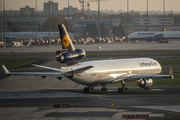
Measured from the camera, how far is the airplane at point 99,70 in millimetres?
34156

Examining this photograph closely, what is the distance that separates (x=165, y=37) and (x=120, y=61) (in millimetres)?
149007

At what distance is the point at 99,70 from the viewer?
37562mm

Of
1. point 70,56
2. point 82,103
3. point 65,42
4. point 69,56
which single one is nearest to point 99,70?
point 70,56

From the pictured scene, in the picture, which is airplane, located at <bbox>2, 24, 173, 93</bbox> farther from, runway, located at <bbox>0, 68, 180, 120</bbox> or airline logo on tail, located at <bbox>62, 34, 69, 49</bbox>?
runway, located at <bbox>0, 68, 180, 120</bbox>

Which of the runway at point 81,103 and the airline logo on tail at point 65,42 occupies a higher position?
the airline logo on tail at point 65,42

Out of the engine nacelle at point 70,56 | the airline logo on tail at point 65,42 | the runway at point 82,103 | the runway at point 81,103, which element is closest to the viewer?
the runway at point 82,103

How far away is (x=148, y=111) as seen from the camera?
27828mm

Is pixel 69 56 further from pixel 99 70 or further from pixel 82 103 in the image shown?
pixel 99 70

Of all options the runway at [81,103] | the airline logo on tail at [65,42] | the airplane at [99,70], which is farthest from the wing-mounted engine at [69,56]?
the runway at [81,103]

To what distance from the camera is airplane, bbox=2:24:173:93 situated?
34.2m

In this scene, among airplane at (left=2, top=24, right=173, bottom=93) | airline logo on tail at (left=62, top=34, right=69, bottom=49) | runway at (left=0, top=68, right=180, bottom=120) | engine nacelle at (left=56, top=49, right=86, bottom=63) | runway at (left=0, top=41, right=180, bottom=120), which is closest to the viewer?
runway at (left=0, top=41, right=180, bottom=120)

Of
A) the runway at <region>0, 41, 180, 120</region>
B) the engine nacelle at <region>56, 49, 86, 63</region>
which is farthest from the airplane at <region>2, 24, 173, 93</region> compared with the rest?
the runway at <region>0, 41, 180, 120</region>

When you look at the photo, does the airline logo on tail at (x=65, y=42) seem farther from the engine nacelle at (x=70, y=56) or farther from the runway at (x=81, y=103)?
the runway at (x=81, y=103)

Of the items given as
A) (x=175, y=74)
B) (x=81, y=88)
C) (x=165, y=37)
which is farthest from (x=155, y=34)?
(x=81, y=88)
